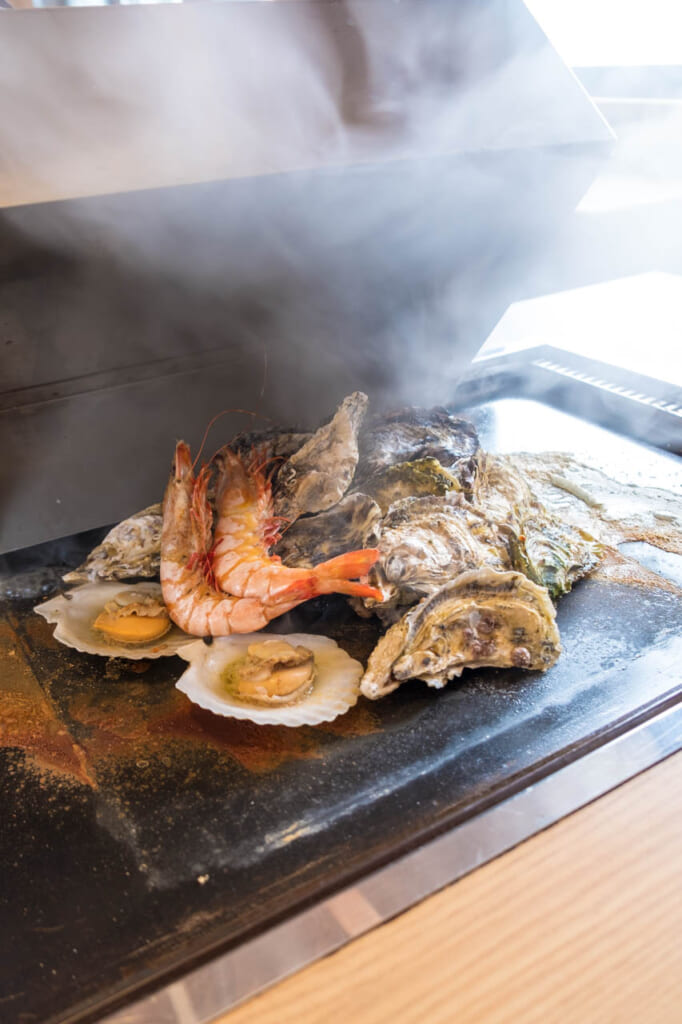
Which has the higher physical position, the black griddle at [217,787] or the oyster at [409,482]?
the oyster at [409,482]

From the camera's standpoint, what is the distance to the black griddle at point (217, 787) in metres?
0.88

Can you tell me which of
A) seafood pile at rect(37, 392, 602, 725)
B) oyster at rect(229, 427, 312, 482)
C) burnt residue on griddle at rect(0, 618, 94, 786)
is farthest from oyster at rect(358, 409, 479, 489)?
burnt residue on griddle at rect(0, 618, 94, 786)

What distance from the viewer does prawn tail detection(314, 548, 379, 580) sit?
133 cm

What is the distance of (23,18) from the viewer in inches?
46.7

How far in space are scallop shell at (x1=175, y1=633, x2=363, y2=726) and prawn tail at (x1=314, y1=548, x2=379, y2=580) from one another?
15 cm

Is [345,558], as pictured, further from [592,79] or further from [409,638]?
[592,79]

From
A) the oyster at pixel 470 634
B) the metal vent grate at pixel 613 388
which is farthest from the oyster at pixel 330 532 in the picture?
the metal vent grate at pixel 613 388

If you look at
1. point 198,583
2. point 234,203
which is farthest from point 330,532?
point 234,203

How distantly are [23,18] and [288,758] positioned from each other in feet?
4.12

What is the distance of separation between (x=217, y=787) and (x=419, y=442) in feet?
3.18

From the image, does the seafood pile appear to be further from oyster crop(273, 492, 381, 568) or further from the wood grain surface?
the wood grain surface

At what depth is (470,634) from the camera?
129 cm

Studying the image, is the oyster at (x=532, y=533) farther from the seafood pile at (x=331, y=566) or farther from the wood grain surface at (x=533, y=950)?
the wood grain surface at (x=533, y=950)

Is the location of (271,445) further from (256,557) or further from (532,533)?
(532,533)
